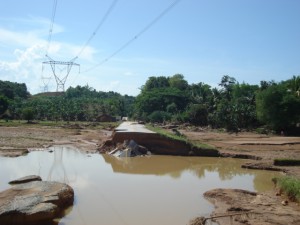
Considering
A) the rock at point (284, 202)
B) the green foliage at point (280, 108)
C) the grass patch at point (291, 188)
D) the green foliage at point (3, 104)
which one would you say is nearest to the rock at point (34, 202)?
the rock at point (284, 202)

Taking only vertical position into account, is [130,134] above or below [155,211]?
above

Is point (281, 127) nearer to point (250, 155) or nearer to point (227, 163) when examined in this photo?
point (250, 155)

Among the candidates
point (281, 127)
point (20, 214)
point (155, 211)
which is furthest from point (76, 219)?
point (281, 127)

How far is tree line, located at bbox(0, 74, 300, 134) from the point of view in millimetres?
47125

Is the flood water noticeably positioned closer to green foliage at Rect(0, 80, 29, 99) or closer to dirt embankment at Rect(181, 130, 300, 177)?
dirt embankment at Rect(181, 130, 300, 177)

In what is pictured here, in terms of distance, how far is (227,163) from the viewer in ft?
86.9

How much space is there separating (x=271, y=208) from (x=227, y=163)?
1362 centimetres

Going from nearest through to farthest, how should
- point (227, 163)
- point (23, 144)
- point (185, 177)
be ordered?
point (185, 177) → point (227, 163) → point (23, 144)

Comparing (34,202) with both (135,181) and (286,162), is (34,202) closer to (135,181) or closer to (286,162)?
(135,181)

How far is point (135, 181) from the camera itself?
760 inches

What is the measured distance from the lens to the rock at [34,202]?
1102 cm

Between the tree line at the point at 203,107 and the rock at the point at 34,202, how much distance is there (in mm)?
37534

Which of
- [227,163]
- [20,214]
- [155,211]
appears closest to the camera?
[20,214]

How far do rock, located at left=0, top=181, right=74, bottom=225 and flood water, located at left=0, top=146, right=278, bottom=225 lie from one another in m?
0.52
